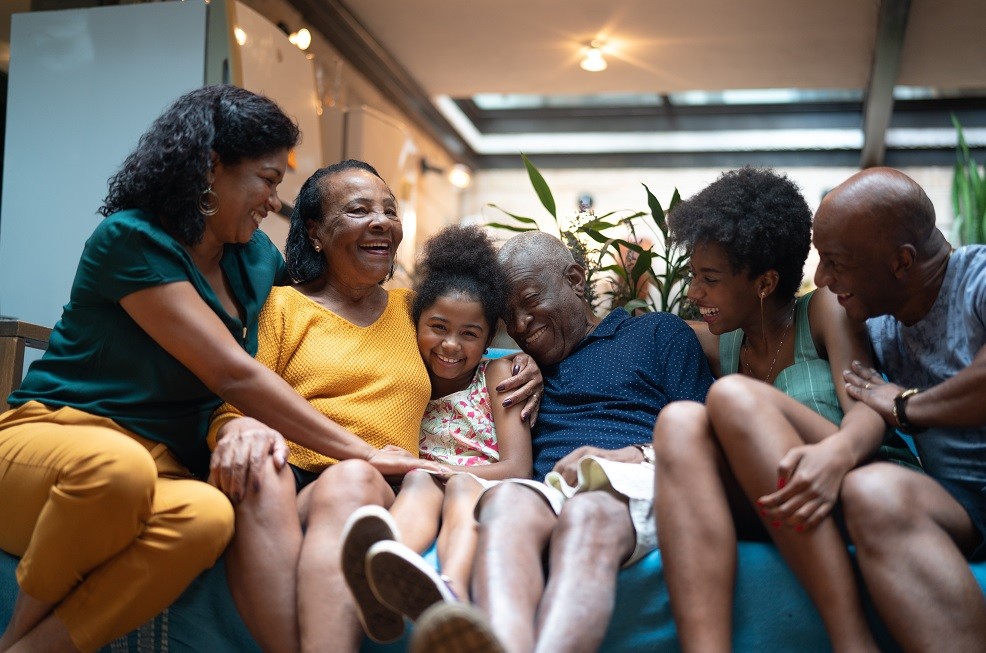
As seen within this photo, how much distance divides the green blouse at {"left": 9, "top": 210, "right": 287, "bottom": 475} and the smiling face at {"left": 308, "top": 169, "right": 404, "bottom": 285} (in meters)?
0.43

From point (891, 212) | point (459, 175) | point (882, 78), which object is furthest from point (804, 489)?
point (459, 175)

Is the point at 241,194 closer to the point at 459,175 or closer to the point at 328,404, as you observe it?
the point at 328,404

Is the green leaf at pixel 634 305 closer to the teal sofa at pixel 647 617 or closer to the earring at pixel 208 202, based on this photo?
the teal sofa at pixel 647 617

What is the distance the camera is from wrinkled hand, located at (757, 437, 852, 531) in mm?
1464

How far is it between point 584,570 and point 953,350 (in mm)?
761

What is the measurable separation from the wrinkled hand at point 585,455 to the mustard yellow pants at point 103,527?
624 mm

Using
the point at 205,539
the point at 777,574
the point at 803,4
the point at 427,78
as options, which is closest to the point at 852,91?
the point at 803,4

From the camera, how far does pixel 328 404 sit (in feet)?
6.50

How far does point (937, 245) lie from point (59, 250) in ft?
8.64

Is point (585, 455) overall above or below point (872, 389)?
below

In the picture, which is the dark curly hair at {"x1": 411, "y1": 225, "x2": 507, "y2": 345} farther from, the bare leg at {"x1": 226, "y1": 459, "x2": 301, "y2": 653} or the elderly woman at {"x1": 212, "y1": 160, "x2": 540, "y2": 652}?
the bare leg at {"x1": 226, "y1": 459, "x2": 301, "y2": 653}

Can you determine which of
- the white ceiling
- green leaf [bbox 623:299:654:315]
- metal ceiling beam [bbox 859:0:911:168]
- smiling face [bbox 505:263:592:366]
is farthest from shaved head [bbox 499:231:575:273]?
metal ceiling beam [bbox 859:0:911:168]

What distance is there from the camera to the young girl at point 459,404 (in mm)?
1719

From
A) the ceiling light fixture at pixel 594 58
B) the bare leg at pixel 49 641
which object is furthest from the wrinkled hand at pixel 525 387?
the ceiling light fixture at pixel 594 58
